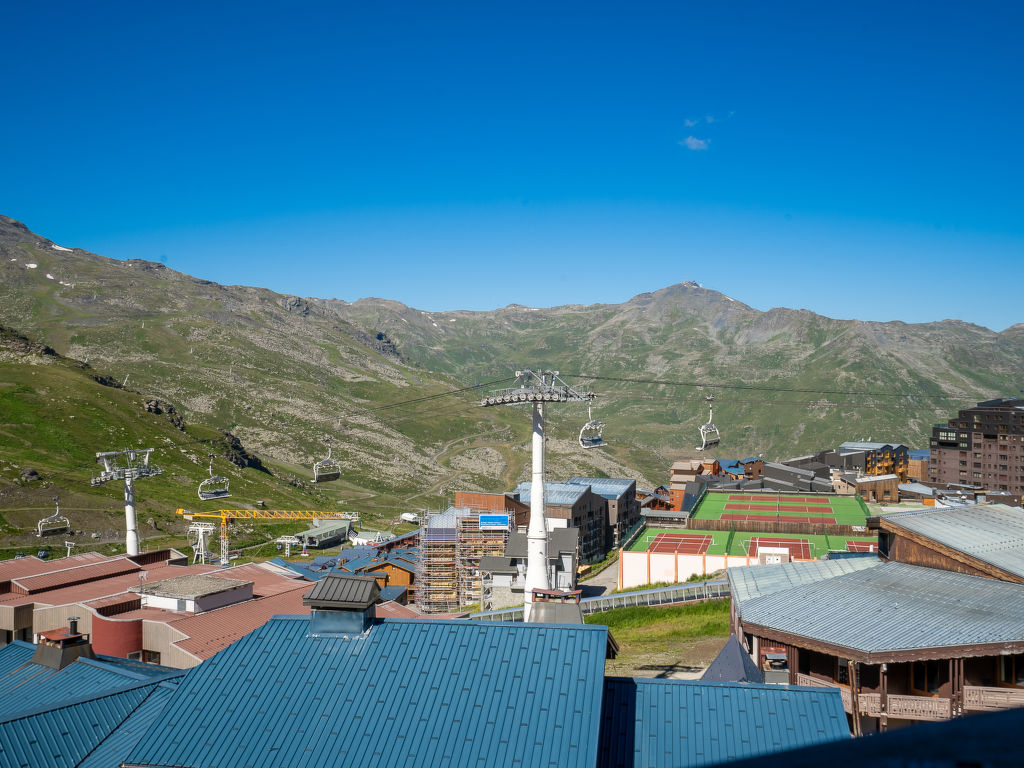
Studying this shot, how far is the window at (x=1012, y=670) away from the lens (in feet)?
68.0

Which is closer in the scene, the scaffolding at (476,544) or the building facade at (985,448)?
the scaffolding at (476,544)

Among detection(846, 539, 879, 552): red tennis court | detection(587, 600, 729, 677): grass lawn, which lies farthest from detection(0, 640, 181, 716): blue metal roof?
detection(846, 539, 879, 552): red tennis court

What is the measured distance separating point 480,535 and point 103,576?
1101 inches

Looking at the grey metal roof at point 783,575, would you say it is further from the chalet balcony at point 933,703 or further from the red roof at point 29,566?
the red roof at point 29,566

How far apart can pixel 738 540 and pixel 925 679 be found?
111ft

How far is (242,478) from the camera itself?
120688 millimetres

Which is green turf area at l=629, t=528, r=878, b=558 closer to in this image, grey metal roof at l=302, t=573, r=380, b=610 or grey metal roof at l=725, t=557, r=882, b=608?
grey metal roof at l=725, t=557, r=882, b=608

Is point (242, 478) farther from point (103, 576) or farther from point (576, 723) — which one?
point (576, 723)

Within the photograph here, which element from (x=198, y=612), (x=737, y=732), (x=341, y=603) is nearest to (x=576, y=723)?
(x=737, y=732)

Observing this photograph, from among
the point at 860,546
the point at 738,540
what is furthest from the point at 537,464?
the point at 860,546

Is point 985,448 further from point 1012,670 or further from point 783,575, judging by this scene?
point 1012,670

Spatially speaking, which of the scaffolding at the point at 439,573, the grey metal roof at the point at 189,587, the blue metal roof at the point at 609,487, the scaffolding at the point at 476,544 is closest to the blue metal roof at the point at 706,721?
the grey metal roof at the point at 189,587

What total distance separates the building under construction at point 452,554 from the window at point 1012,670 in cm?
4220

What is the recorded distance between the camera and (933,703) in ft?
66.4
